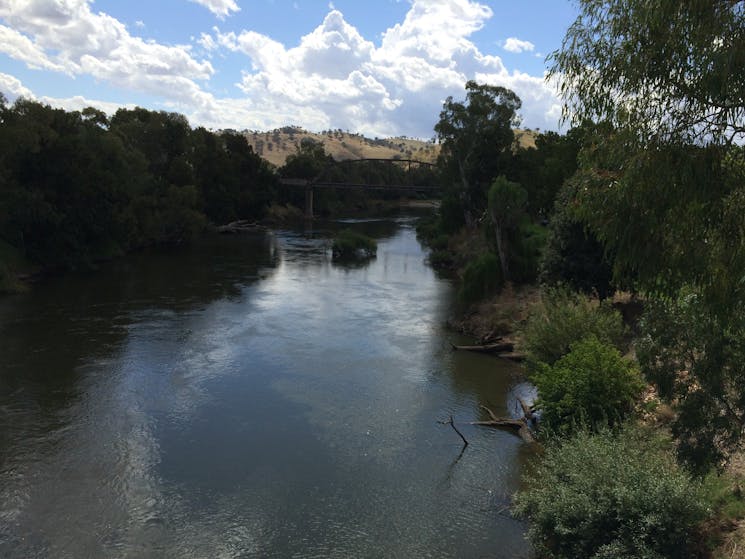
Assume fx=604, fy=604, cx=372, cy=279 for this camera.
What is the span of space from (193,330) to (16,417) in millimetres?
10815

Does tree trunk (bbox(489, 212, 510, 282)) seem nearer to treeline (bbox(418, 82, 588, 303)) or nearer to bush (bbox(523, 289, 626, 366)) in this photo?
treeline (bbox(418, 82, 588, 303))

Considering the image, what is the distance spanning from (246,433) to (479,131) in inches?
1724

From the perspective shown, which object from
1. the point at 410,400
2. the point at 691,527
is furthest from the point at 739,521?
the point at 410,400

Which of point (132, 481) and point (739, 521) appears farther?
point (132, 481)

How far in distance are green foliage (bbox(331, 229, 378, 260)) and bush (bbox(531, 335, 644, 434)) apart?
3933 centimetres

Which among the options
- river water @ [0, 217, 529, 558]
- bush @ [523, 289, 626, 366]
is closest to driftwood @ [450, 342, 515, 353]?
river water @ [0, 217, 529, 558]

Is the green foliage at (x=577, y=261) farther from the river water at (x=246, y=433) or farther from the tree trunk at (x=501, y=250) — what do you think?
the tree trunk at (x=501, y=250)

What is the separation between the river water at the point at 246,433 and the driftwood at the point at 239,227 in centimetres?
3828

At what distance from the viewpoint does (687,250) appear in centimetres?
818

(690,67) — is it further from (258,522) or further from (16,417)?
(16,417)

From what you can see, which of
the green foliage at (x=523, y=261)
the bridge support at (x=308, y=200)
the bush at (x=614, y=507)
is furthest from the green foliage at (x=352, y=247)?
the bush at (x=614, y=507)

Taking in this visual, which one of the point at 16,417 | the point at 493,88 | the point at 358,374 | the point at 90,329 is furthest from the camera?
the point at 493,88

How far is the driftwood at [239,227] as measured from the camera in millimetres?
73375

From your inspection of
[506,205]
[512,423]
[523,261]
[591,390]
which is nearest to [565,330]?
[512,423]
